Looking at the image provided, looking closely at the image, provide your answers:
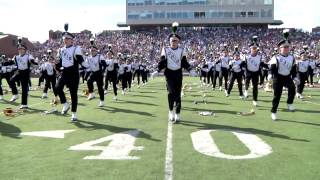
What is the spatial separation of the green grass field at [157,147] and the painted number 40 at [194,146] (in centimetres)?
10

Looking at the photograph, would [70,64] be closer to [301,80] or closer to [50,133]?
[50,133]

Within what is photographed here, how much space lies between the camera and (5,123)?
12.7 metres

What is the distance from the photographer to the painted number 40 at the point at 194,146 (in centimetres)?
816

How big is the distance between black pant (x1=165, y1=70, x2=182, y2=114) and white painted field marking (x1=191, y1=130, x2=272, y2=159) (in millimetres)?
2175

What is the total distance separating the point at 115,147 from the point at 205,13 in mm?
92352

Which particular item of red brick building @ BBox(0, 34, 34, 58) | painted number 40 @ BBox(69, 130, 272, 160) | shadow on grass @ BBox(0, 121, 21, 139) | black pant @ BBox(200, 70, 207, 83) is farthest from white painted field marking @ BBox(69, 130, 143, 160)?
red brick building @ BBox(0, 34, 34, 58)

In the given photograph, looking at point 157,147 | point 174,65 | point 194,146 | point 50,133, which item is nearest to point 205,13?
point 174,65

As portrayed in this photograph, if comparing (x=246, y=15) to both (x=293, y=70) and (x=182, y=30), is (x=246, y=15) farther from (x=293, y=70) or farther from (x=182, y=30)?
(x=293, y=70)

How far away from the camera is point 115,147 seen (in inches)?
351

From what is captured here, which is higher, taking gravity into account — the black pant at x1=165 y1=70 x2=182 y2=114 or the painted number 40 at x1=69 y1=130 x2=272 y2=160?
the black pant at x1=165 y1=70 x2=182 y2=114

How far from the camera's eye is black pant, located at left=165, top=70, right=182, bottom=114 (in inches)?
510

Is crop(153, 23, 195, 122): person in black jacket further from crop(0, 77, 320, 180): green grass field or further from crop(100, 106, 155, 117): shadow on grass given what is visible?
crop(100, 106, 155, 117): shadow on grass

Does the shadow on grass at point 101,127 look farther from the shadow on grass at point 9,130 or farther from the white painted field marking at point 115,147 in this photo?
the shadow on grass at point 9,130

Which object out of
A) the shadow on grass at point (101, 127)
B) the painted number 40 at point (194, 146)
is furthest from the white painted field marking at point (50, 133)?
the painted number 40 at point (194, 146)
